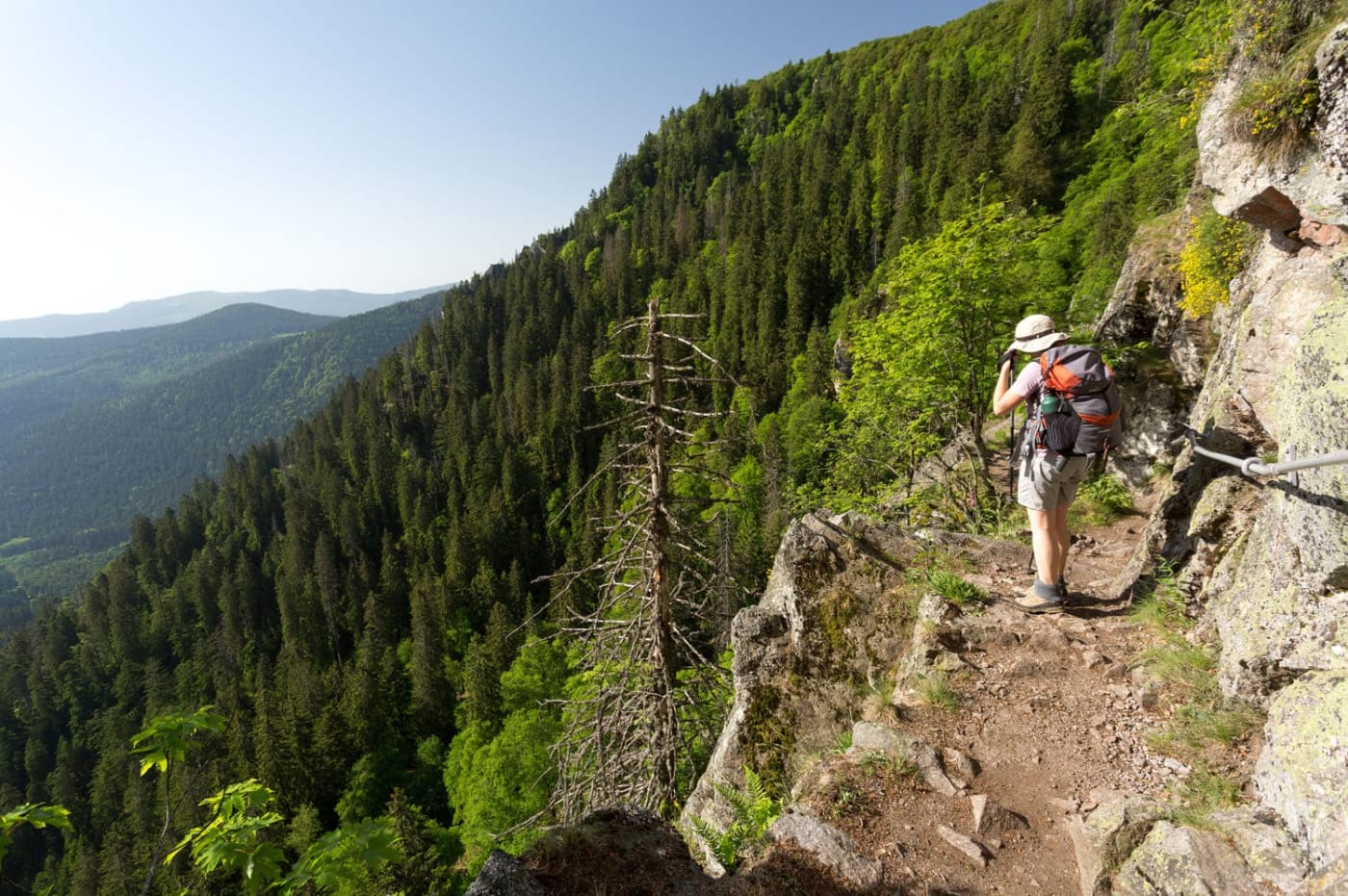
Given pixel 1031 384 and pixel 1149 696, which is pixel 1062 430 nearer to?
pixel 1031 384

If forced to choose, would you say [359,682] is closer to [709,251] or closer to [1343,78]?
[1343,78]

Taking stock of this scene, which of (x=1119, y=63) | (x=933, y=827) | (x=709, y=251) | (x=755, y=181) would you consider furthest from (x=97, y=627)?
(x=1119, y=63)

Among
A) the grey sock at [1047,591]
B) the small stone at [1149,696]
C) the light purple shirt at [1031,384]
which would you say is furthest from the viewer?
the grey sock at [1047,591]

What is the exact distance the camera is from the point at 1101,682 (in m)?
4.58

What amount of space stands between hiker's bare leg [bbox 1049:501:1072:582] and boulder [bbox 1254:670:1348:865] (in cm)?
214

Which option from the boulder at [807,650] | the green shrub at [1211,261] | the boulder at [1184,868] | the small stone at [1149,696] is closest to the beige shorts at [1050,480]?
the small stone at [1149,696]

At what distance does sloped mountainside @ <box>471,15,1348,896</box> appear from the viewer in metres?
→ 2.98

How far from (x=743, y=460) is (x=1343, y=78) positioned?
197ft

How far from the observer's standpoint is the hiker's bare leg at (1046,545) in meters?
5.18

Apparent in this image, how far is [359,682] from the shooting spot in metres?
54.9

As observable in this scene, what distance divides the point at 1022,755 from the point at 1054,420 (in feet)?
8.66

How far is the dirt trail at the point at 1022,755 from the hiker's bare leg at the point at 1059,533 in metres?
0.45

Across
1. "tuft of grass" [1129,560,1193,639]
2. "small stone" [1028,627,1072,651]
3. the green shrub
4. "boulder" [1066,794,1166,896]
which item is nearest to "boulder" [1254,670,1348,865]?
"boulder" [1066,794,1166,896]

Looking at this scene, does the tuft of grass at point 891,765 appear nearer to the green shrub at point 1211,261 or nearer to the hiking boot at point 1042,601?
the hiking boot at point 1042,601
